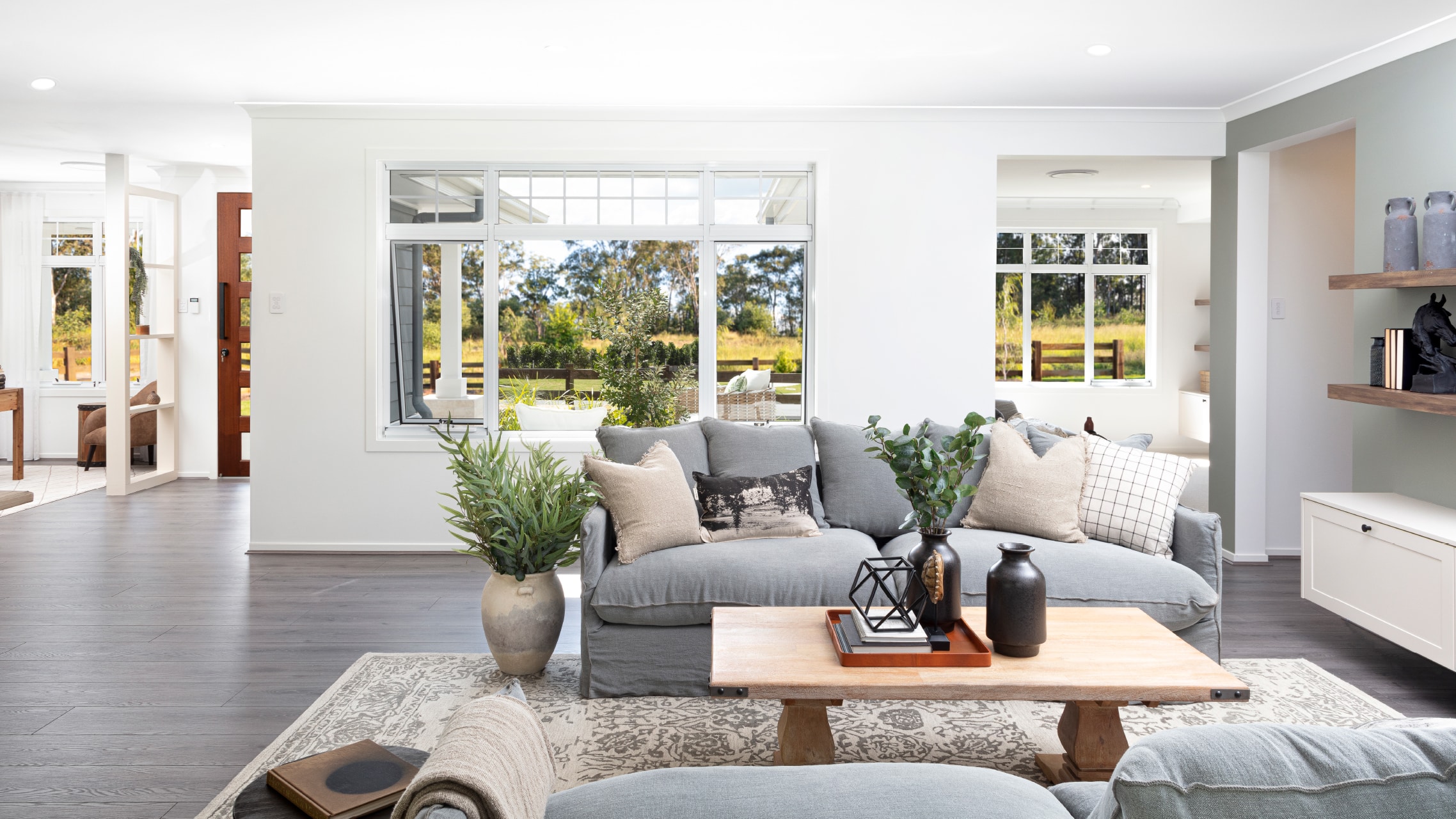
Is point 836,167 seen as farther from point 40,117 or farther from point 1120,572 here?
point 40,117

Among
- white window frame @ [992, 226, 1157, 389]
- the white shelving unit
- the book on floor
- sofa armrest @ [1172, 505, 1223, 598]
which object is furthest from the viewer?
white window frame @ [992, 226, 1157, 389]

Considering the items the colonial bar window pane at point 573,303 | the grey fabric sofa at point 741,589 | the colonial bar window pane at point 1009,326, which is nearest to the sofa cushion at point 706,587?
the grey fabric sofa at point 741,589

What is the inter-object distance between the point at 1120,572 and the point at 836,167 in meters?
3.14

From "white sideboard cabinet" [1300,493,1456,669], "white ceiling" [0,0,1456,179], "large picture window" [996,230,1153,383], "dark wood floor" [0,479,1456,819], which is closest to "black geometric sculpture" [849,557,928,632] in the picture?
Answer: "dark wood floor" [0,479,1456,819]

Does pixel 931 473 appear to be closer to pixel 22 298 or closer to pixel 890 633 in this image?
pixel 890 633

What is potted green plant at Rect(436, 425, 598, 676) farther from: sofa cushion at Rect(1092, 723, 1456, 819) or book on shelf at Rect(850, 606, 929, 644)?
sofa cushion at Rect(1092, 723, 1456, 819)

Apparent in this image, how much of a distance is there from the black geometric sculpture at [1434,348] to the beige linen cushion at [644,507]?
3014mm

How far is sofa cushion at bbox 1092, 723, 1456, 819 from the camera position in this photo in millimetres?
892

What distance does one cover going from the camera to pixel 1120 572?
3.28 meters

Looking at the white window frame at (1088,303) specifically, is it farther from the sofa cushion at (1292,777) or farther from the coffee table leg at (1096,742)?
the sofa cushion at (1292,777)

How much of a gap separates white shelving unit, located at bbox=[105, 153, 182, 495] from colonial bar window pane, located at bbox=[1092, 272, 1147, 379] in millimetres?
9086

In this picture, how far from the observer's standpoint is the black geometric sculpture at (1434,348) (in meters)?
3.78

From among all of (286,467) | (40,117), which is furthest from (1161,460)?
(40,117)

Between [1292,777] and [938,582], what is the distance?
168cm
